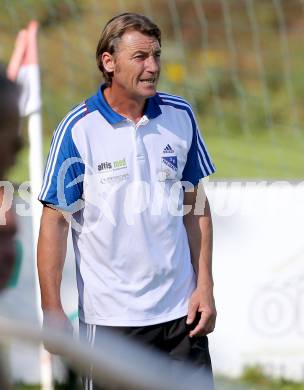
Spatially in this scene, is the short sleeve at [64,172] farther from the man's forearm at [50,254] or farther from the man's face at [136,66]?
the man's face at [136,66]

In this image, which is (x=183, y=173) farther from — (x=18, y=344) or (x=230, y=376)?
(x=18, y=344)

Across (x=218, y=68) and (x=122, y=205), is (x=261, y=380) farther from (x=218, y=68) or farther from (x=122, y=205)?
(x=218, y=68)

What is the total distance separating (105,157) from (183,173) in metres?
0.37

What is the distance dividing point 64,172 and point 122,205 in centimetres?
25

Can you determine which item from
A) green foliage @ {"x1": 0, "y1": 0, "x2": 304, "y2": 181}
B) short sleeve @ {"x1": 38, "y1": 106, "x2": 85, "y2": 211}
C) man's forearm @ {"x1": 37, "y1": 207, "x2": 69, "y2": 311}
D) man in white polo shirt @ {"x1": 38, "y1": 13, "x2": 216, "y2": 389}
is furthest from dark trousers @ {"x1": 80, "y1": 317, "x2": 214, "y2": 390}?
green foliage @ {"x1": 0, "y1": 0, "x2": 304, "y2": 181}

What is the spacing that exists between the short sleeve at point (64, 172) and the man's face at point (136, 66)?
0.87ft

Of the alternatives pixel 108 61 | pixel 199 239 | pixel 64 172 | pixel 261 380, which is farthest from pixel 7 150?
pixel 261 380

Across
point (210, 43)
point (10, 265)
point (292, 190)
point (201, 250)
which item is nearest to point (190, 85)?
point (210, 43)

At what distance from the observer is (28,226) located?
627cm

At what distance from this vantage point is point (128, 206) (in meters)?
4.29

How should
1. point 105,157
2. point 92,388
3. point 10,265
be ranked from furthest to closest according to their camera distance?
point 105,157 < point 10,265 < point 92,388

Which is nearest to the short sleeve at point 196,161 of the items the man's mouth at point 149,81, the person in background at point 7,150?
the man's mouth at point 149,81

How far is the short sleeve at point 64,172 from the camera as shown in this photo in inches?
167

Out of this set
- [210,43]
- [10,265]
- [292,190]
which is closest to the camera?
[10,265]
